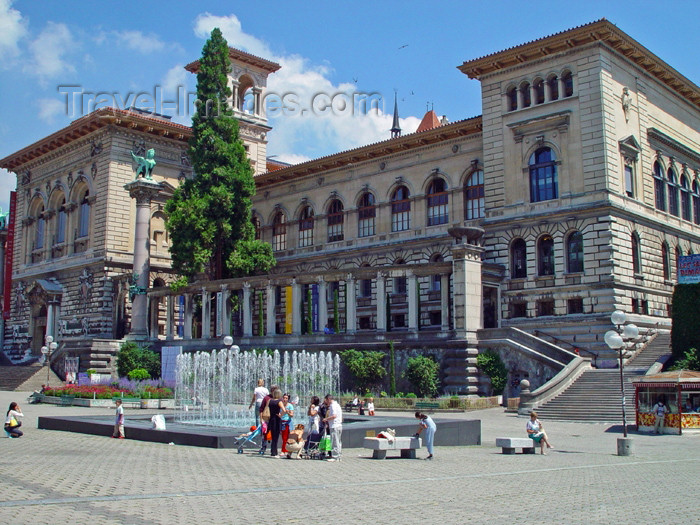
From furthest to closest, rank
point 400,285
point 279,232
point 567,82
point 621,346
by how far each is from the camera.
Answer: point 279,232
point 400,285
point 567,82
point 621,346

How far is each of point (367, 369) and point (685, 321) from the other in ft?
47.4

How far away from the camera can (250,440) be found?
706 inches

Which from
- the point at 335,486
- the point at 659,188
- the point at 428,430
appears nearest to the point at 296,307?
the point at 659,188

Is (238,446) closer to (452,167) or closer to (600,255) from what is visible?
(600,255)

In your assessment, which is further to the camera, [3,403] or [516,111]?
[516,111]

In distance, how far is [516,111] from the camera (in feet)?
136

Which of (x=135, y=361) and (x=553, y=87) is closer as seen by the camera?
(x=553, y=87)

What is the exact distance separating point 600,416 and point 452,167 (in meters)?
21.2

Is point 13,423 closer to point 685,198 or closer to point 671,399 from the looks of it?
point 671,399

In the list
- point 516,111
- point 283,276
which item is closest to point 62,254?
point 283,276

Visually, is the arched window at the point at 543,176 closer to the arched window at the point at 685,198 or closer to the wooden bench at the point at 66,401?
the arched window at the point at 685,198

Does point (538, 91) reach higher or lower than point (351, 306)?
higher

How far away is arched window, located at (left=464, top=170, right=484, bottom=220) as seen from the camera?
45000 mm

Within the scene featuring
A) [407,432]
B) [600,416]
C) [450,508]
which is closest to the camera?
[450,508]
